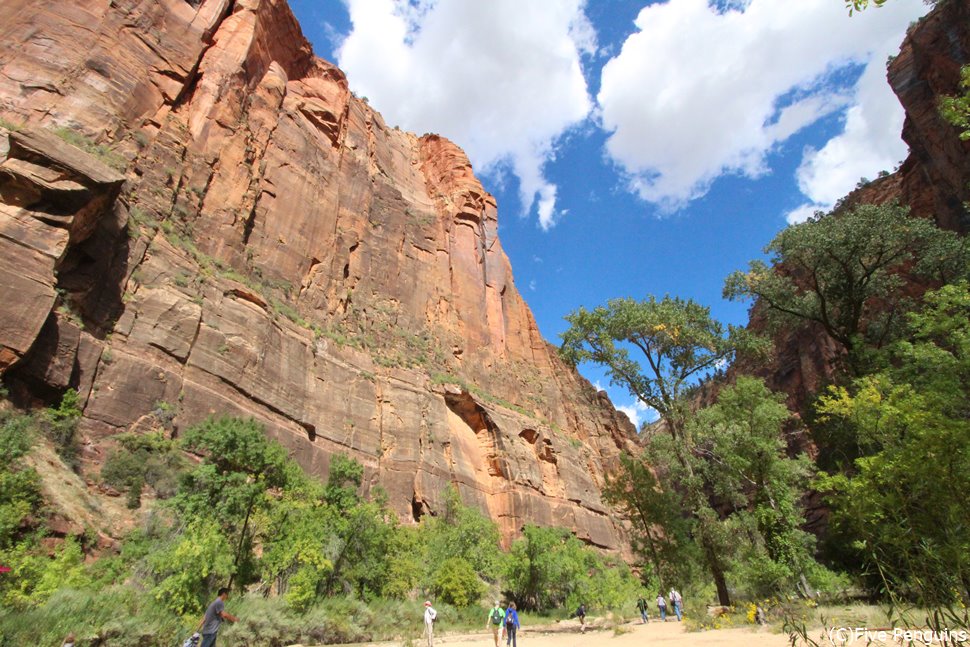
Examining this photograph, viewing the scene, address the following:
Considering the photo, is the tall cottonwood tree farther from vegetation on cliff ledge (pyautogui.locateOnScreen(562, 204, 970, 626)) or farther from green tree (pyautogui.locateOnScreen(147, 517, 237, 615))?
green tree (pyautogui.locateOnScreen(147, 517, 237, 615))

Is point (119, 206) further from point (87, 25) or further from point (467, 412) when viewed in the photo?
point (467, 412)

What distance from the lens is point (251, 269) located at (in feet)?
103

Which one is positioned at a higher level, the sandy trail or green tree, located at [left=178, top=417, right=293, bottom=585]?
green tree, located at [left=178, top=417, right=293, bottom=585]

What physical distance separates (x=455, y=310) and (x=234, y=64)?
26.0 m

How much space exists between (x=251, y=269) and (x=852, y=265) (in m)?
31.3

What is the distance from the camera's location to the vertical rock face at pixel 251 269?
757 inches

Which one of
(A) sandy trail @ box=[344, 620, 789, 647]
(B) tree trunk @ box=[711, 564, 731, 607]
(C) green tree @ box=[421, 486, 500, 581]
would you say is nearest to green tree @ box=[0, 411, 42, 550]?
(A) sandy trail @ box=[344, 620, 789, 647]

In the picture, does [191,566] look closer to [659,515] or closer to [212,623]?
[212,623]

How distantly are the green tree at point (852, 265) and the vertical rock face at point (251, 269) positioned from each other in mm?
21788

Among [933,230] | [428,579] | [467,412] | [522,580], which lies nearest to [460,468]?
[467,412]

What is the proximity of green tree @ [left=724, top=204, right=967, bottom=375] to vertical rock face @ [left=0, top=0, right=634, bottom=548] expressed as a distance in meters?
21.8

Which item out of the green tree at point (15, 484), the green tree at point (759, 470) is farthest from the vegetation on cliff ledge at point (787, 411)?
the green tree at point (15, 484)

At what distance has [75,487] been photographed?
16.2 metres

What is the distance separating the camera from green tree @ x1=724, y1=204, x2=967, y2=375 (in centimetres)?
2223
